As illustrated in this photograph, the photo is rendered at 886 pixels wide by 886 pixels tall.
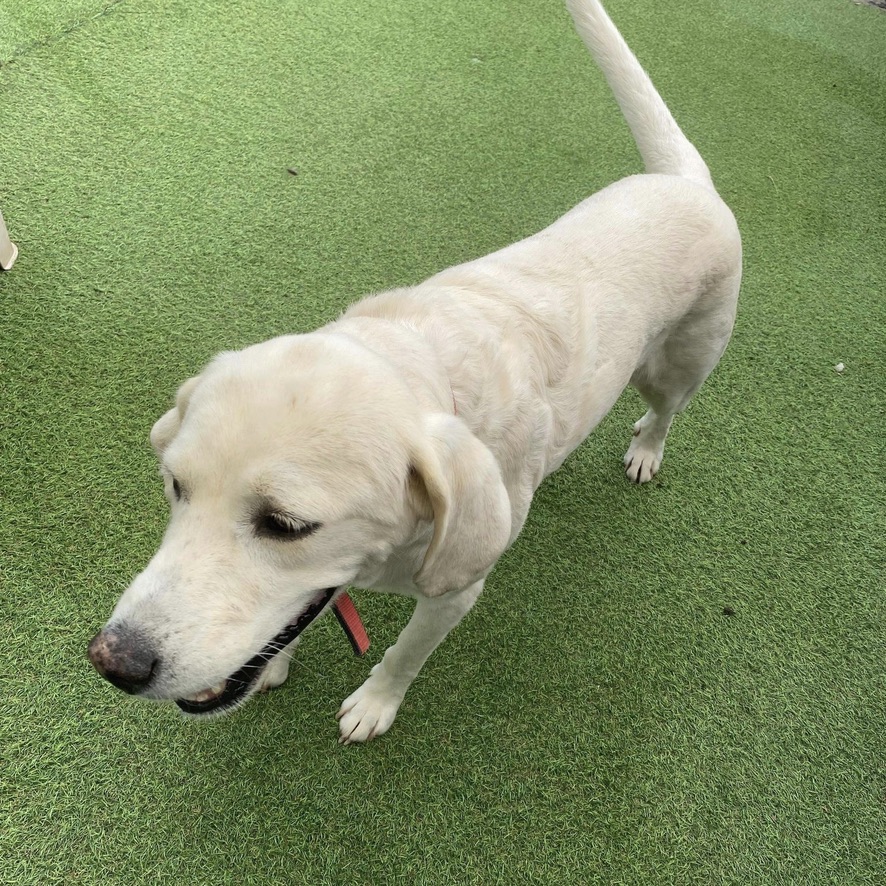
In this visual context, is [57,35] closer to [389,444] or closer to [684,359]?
[684,359]

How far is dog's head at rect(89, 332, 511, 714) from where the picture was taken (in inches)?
40.1

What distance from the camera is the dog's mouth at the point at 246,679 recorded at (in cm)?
120

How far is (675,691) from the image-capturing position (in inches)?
82.9

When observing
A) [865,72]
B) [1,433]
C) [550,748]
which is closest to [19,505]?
[1,433]

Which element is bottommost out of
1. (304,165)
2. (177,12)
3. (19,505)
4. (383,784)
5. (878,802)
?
(878,802)

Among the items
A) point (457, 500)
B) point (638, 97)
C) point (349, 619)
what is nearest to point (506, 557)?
point (349, 619)

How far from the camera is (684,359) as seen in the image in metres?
2.13

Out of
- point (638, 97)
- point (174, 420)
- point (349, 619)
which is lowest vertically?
point (349, 619)

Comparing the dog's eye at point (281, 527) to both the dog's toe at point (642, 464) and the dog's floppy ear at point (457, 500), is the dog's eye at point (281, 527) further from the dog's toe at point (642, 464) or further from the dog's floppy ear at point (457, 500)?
the dog's toe at point (642, 464)

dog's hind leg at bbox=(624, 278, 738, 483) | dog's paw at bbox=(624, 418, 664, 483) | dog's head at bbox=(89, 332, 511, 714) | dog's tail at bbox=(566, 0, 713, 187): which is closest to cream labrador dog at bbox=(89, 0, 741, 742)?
dog's head at bbox=(89, 332, 511, 714)

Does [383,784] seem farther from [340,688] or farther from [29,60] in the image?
[29,60]

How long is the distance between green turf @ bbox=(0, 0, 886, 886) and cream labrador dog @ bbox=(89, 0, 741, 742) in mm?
344

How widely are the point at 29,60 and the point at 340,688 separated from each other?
11.8ft

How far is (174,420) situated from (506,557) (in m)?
1.31
